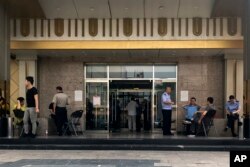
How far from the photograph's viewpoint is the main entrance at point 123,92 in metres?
17.6

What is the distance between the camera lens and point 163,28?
15164mm

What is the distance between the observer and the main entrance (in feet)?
57.8

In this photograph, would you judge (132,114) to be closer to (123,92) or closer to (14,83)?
(123,92)

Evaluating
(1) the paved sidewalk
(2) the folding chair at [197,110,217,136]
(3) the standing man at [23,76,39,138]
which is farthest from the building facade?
(1) the paved sidewalk

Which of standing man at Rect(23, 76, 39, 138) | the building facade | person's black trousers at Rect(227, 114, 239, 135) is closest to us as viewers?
standing man at Rect(23, 76, 39, 138)

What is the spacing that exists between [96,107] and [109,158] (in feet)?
25.1

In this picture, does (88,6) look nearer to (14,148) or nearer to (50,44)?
(50,44)

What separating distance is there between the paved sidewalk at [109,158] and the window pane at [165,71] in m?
6.43

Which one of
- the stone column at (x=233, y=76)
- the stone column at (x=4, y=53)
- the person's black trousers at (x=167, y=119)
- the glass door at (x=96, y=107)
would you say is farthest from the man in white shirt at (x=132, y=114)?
the stone column at (x=4, y=53)

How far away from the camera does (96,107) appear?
17.7 metres

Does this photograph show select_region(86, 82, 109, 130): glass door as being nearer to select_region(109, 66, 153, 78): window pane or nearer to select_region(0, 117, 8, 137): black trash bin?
select_region(109, 66, 153, 78): window pane

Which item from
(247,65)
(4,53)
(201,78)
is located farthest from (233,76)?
(4,53)

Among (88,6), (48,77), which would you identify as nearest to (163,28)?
(88,6)

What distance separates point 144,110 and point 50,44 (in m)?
4.66
